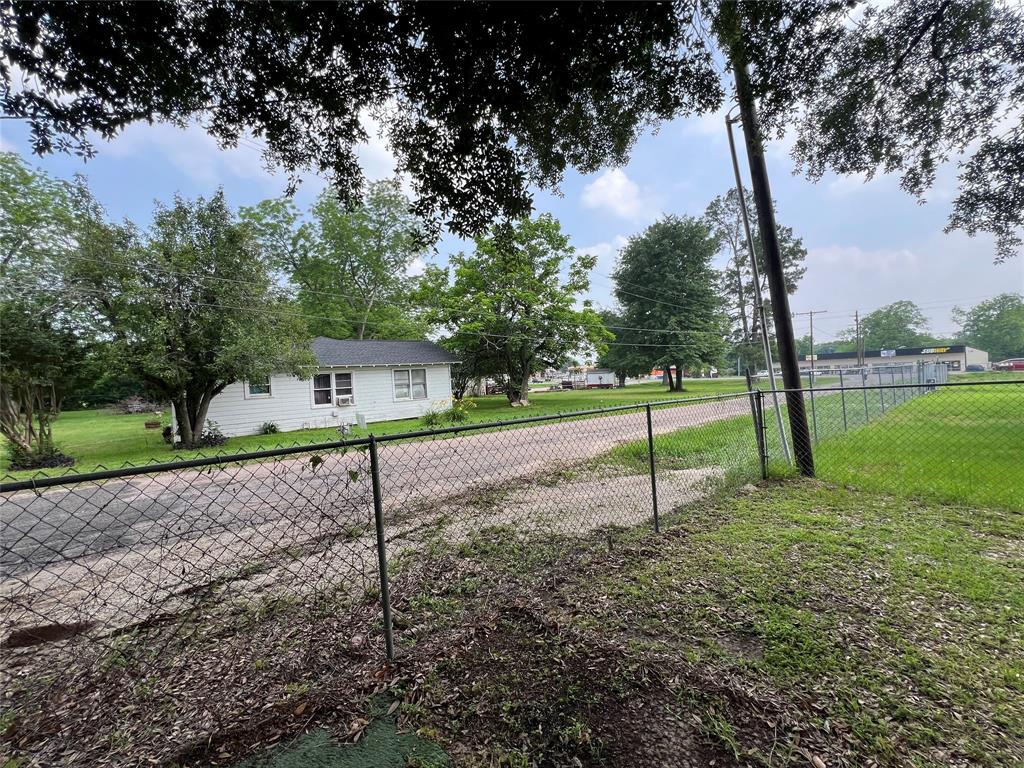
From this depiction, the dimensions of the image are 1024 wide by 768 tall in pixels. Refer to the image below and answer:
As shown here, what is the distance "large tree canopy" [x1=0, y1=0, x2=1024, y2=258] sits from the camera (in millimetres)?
2256

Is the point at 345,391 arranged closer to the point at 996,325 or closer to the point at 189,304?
the point at 189,304

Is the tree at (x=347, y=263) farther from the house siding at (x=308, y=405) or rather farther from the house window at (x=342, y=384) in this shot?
the house window at (x=342, y=384)

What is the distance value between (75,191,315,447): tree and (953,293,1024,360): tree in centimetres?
5964

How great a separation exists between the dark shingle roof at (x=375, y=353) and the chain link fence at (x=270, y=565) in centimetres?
797

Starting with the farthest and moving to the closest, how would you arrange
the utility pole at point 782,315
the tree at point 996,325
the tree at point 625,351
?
the tree at point 996,325
the tree at point 625,351
the utility pole at point 782,315

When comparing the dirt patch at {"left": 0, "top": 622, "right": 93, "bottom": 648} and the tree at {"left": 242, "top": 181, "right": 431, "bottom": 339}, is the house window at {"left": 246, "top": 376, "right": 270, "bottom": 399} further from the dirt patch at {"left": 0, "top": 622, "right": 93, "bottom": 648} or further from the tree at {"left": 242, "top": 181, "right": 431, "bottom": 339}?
the tree at {"left": 242, "top": 181, "right": 431, "bottom": 339}

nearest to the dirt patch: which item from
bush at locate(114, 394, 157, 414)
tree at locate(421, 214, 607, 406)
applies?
tree at locate(421, 214, 607, 406)

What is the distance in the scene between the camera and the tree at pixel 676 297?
91.2ft

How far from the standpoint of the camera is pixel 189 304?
376 inches

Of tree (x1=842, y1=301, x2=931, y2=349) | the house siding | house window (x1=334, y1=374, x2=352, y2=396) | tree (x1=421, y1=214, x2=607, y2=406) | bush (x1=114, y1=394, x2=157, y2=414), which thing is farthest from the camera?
tree (x1=842, y1=301, x2=931, y2=349)

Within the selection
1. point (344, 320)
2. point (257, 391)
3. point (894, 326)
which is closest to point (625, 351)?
point (344, 320)

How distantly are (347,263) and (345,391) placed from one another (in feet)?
50.7

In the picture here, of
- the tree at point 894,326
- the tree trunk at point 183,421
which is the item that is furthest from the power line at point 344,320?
the tree at point 894,326

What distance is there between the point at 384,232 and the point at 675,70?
26.8m
